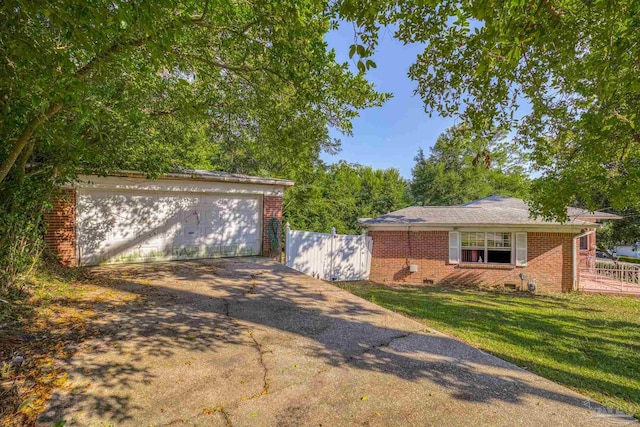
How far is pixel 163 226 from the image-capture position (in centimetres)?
855

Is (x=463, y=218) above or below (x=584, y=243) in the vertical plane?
above

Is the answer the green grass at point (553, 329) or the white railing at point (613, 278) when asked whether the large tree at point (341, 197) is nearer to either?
the green grass at point (553, 329)

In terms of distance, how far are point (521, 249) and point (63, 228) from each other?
15.3 meters

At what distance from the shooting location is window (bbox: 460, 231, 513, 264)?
1247 centimetres

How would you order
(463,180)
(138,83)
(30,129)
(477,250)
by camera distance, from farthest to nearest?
(463,180), (477,250), (138,83), (30,129)

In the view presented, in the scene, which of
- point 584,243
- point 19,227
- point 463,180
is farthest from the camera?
point 463,180

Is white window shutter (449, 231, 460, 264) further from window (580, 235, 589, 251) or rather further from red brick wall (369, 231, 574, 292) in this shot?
window (580, 235, 589, 251)

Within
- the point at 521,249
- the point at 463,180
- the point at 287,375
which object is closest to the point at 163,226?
the point at 287,375

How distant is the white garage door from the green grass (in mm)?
4360

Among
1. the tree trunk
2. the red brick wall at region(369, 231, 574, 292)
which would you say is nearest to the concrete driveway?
the tree trunk

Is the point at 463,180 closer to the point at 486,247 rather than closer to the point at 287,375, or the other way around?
the point at 486,247

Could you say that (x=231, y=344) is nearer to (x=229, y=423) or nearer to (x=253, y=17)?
(x=229, y=423)

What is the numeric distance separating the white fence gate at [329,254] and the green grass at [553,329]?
0.87m

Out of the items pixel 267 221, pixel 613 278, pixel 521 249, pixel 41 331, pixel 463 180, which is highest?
pixel 463 180
